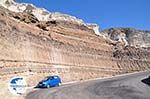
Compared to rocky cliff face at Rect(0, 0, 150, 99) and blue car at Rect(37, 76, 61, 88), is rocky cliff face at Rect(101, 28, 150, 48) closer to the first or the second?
rocky cliff face at Rect(0, 0, 150, 99)

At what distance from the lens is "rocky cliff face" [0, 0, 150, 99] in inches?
1676

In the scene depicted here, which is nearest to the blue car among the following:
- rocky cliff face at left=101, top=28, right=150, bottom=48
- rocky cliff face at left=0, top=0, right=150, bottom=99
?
rocky cliff face at left=0, top=0, right=150, bottom=99

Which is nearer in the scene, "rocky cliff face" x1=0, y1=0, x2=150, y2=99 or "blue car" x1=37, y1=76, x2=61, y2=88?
"rocky cliff face" x1=0, y1=0, x2=150, y2=99

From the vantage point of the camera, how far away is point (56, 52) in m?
57.8

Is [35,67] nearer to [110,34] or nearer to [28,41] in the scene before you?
[28,41]

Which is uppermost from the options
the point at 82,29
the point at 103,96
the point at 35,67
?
the point at 82,29

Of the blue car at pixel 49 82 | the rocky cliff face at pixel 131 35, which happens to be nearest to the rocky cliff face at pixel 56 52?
the blue car at pixel 49 82

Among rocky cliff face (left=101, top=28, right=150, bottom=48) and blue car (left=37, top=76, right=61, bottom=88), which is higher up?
rocky cliff face (left=101, top=28, right=150, bottom=48)

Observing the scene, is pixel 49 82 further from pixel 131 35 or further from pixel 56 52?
pixel 131 35

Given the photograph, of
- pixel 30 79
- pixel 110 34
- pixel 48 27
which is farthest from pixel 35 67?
pixel 110 34

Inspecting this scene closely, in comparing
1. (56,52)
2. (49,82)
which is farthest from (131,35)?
(49,82)

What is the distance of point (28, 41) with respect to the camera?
48281 mm

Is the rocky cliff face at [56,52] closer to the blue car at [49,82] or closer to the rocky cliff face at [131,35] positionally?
the blue car at [49,82]

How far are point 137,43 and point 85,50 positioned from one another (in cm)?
7230
